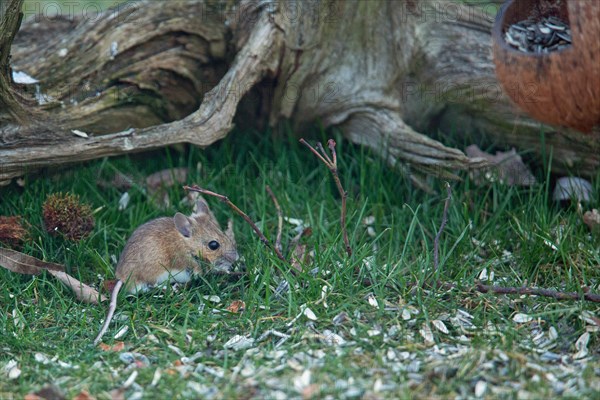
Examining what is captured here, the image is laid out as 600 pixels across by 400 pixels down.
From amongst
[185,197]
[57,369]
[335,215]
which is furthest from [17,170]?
[335,215]

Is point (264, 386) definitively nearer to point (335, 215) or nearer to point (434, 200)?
point (335, 215)

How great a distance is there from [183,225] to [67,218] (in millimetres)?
739

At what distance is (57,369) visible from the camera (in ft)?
13.6

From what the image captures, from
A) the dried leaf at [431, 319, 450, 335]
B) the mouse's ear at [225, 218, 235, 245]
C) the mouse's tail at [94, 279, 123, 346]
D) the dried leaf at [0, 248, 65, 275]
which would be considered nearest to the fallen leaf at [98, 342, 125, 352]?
the mouse's tail at [94, 279, 123, 346]

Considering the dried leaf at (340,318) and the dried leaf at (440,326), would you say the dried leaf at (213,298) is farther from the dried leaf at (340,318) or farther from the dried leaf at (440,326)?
the dried leaf at (440,326)

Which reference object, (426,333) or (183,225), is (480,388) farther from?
(183,225)

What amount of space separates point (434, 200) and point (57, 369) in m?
2.92

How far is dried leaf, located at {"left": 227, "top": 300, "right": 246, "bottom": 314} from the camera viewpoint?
15.5 feet

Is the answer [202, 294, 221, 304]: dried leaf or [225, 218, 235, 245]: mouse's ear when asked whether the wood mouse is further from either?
[202, 294, 221, 304]: dried leaf

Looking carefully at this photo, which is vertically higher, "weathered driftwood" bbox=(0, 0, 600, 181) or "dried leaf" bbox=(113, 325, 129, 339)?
"weathered driftwood" bbox=(0, 0, 600, 181)

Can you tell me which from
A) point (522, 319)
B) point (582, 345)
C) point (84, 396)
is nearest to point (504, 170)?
point (522, 319)

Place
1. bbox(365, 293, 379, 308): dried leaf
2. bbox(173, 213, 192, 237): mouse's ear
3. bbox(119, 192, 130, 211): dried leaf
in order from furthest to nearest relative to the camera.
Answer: bbox(119, 192, 130, 211): dried leaf, bbox(173, 213, 192, 237): mouse's ear, bbox(365, 293, 379, 308): dried leaf

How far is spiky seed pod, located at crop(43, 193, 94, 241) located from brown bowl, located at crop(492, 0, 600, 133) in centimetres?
274

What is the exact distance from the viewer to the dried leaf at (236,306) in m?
4.71
